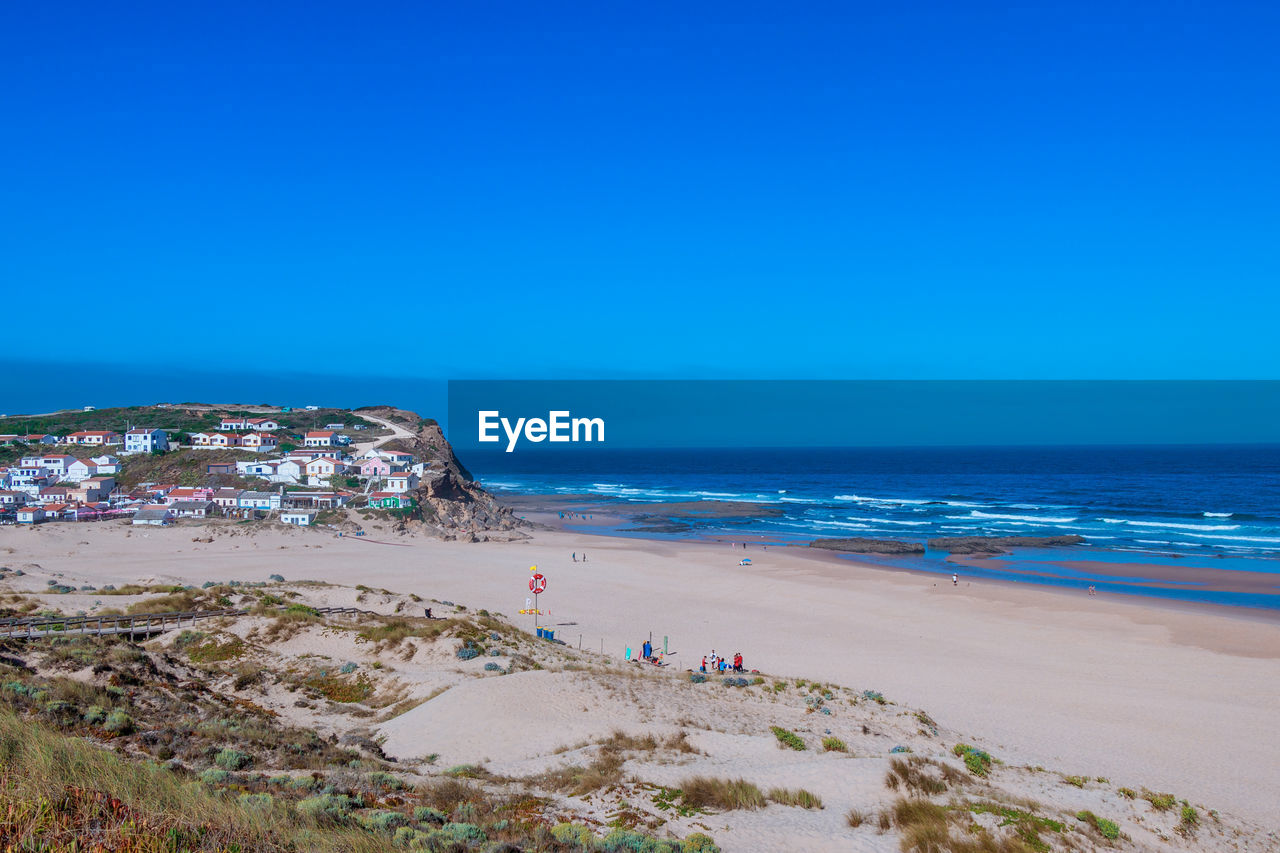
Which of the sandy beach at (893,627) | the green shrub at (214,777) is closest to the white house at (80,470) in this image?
the sandy beach at (893,627)

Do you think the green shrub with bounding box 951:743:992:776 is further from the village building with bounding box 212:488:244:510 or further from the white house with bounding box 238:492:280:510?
the village building with bounding box 212:488:244:510

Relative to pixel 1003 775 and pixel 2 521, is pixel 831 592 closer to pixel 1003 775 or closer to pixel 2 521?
pixel 1003 775

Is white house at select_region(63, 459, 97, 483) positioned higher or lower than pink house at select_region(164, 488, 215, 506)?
higher

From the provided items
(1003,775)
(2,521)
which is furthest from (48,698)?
(2,521)

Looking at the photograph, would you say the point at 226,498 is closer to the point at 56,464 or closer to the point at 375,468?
the point at 375,468

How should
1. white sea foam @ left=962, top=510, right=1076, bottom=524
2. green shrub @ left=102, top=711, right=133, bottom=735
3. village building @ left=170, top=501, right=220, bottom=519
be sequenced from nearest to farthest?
green shrub @ left=102, top=711, right=133, bottom=735 → village building @ left=170, top=501, right=220, bottom=519 → white sea foam @ left=962, top=510, right=1076, bottom=524

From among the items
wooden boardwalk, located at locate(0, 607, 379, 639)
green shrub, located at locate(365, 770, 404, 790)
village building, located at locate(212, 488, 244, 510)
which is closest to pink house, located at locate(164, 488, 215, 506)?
village building, located at locate(212, 488, 244, 510)
